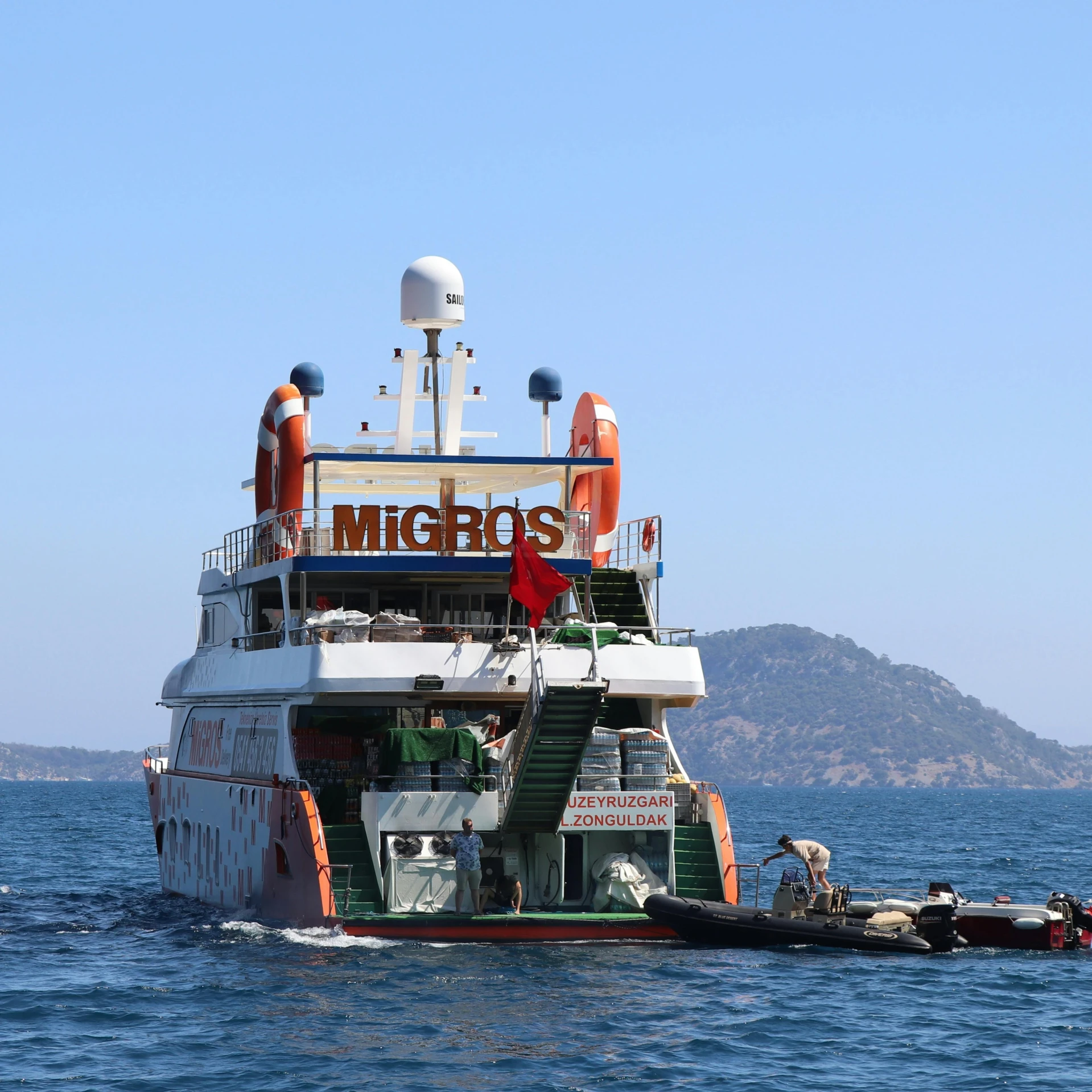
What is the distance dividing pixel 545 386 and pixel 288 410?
18.2ft

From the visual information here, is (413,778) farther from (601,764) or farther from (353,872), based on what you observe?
(601,764)

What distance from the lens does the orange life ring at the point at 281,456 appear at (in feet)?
113

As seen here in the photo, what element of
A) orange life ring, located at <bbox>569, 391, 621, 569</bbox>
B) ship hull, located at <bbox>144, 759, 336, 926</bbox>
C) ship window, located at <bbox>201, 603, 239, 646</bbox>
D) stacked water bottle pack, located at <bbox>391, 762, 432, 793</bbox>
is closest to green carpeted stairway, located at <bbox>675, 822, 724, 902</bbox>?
stacked water bottle pack, located at <bbox>391, 762, 432, 793</bbox>

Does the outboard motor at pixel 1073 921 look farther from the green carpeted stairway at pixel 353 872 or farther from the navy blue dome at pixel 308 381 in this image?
the navy blue dome at pixel 308 381

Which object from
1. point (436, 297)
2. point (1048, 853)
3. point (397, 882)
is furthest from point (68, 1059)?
point (1048, 853)

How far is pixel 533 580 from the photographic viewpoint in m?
28.9

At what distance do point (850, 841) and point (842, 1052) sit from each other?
175 feet

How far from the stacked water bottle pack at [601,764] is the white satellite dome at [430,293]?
10.3 meters

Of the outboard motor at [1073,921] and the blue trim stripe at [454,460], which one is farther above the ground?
the blue trim stripe at [454,460]

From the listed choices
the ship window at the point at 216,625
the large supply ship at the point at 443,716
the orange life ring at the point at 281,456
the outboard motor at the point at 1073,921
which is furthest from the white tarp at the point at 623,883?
the ship window at the point at 216,625

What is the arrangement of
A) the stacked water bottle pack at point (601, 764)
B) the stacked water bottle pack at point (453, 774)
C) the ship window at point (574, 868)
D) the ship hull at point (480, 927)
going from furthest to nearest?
the ship window at point (574, 868), the stacked water bottle pack at point (601, 764), the stacked water bottle pack at point (453, 774), the ship hull at point (480, 927)

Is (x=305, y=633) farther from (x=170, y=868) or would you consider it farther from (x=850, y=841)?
(x=850, y=841)

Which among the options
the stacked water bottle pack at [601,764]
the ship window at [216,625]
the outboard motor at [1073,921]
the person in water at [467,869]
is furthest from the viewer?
the ship window at [216,625]

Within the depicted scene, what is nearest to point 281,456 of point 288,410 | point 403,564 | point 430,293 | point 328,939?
point 288,410
